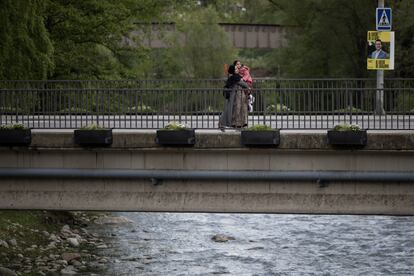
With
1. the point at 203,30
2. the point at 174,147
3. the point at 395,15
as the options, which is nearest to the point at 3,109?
the point at 174,147

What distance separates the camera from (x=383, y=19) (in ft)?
75.9

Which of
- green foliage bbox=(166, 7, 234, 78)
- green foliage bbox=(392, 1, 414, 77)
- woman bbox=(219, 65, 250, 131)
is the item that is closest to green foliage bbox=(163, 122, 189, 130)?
woman bbox=(219, 65, 250, 131)

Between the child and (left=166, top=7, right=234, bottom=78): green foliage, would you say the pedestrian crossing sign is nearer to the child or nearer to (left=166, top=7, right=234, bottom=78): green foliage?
the child

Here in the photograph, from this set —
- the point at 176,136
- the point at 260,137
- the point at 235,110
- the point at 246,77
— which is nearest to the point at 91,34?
the point at 246,77

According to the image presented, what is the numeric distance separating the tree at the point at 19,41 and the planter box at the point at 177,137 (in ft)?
18.0

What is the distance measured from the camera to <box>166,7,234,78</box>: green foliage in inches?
2740

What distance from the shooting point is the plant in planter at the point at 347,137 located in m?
18.8

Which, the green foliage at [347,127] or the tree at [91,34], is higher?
the tree at [91,34]

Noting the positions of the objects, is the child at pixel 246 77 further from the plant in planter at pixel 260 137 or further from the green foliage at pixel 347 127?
the green foliage at pixel 347 127

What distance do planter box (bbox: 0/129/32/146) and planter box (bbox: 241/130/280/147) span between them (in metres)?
4.34

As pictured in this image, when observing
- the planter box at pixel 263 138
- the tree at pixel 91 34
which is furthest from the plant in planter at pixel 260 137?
the tree at pixel 91 34

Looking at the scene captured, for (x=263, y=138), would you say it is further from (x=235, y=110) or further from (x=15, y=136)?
(x=15, y=136)

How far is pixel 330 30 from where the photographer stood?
169 feet

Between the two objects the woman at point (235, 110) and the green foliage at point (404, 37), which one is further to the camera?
the green foliage at point (404, 37)
